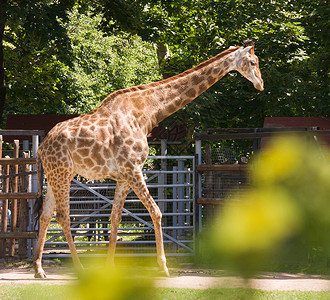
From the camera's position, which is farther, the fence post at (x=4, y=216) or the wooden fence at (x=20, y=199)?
the fence post at (x=4, y=216)

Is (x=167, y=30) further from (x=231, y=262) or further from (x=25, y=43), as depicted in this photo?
(x=231, y=262)

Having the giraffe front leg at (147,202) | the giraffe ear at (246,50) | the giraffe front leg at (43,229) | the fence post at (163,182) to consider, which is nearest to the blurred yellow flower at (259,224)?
the giraffe front leg at (147,202)

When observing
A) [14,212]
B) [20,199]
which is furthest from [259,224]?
[14,212]

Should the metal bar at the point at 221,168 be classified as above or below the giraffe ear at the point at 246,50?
below


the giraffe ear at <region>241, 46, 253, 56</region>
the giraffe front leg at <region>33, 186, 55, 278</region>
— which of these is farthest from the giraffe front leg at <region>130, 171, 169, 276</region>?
the giraffe ear at <region>241, 46, 253, 56</region>

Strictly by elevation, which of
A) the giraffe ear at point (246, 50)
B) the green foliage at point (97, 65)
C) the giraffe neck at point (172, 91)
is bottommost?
the giraffe neck at point (172, 91)

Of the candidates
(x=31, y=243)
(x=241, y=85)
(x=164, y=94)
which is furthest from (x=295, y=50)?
(x=31, y=243)

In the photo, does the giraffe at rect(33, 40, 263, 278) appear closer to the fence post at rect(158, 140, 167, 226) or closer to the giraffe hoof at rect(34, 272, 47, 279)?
the giraffe hoof at rect(34, 272, 47, 279)

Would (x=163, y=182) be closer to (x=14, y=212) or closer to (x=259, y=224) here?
(x=14, y=212)

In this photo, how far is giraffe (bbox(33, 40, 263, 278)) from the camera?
7117 millimetres

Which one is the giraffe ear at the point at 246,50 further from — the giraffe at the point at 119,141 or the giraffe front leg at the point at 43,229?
the giraffe front leg at the point at 43,229

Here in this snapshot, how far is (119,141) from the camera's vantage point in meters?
7.12

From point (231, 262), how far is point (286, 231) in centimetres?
6

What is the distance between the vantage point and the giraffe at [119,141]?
712cm
